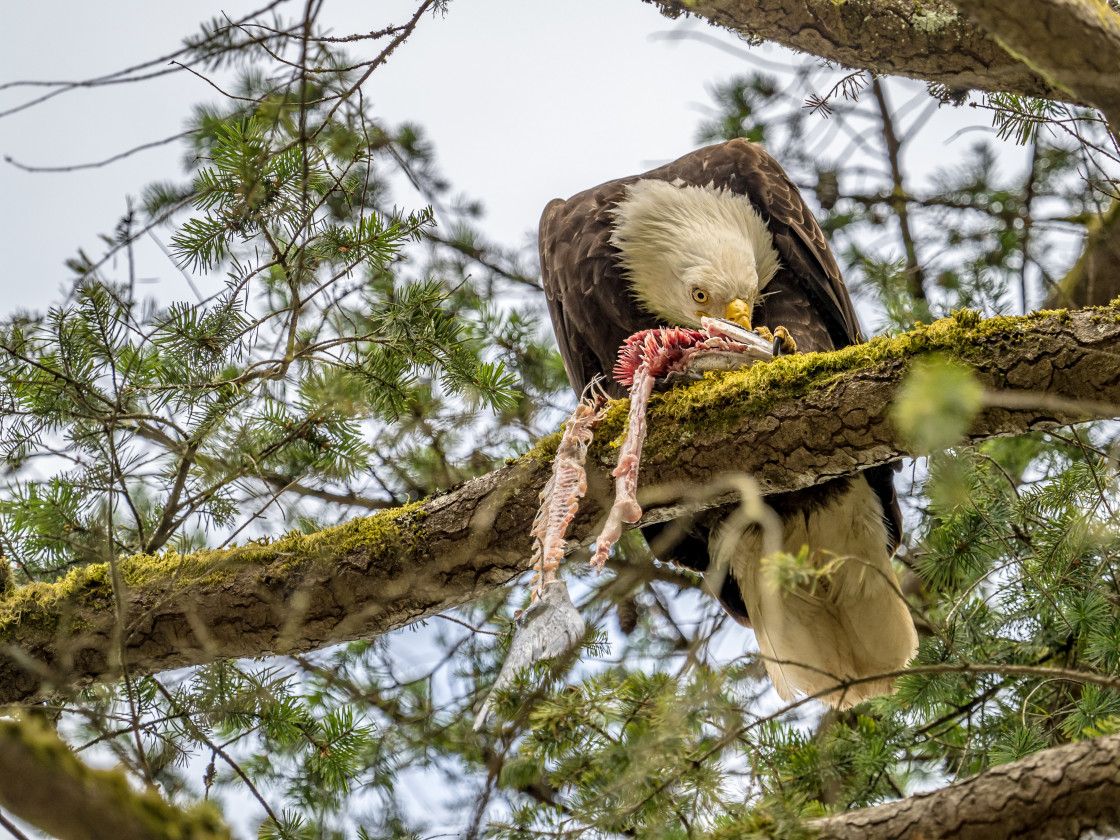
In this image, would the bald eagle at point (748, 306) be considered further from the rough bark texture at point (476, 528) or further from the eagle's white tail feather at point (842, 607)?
the rough bark texture at point (476, 528)

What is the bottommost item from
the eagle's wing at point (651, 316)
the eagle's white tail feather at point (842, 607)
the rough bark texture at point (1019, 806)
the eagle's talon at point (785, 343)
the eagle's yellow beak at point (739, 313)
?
the rough bark texture at point (1019, 806)

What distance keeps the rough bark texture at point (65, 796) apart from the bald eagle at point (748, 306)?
5.94 ft

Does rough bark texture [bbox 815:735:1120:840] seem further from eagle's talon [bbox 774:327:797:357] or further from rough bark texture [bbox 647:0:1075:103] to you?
rough bark texture [bbox 647:0:1075:103]

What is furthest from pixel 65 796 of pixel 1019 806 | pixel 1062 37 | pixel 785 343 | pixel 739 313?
pixel 739 313

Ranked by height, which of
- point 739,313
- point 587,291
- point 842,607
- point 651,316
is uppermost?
point 587,291

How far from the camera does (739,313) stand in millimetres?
2748

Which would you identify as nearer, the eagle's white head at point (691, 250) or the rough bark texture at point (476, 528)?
the rough bark texture at point (476, 528)

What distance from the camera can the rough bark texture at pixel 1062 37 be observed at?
1140mm

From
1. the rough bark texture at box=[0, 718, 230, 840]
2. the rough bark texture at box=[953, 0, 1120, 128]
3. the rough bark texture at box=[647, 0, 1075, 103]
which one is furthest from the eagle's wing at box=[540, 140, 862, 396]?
the rough bark texture at box=[0, 718, 230, 840]

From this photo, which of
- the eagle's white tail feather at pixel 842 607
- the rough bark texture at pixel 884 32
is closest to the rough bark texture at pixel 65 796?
the eagle's white tail feather at pixel 842 607

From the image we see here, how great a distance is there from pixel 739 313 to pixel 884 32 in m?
0.87

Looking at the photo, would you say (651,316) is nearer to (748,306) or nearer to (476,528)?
(748,306)

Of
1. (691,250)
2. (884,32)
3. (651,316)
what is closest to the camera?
(884,32)

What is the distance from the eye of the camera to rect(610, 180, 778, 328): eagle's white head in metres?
2.88
